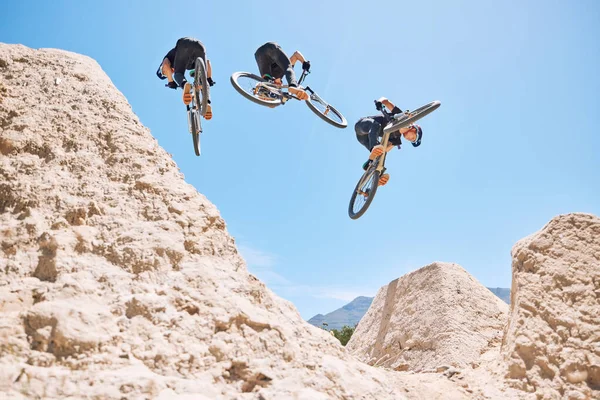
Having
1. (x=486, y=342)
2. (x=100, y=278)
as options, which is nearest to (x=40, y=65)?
(x=100, y=278)

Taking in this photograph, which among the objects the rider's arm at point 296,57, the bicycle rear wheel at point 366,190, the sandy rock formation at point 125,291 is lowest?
the sandy rock formation at point 125,291

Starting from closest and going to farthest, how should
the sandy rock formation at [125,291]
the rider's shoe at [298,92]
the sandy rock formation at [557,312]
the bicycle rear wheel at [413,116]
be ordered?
1. the sandy rock formation at [125,291]
2. the sandy rock formation at [557,312]
3. the bicycle rear wheel at [413,116]
4. the rider's shoe at [298,92]

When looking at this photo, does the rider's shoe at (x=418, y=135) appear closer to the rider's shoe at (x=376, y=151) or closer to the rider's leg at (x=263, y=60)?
the rider's shoe at (x=376, y=151)

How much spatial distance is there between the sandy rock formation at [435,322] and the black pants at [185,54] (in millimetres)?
6362

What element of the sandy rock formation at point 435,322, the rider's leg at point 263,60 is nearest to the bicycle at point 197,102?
the rider's leg at point 263,60

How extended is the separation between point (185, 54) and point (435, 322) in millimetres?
7138

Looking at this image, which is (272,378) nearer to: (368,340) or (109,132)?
(109,132)

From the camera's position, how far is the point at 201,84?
824 cm

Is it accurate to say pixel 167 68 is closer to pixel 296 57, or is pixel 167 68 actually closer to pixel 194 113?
pixel 194 113

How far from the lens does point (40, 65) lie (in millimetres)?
6270

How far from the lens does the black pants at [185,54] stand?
8.30 metres

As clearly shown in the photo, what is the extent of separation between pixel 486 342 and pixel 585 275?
272cm

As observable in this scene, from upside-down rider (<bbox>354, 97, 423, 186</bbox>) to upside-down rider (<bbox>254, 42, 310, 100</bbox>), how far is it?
1536mm

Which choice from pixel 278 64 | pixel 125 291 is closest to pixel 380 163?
pixel 278 64
